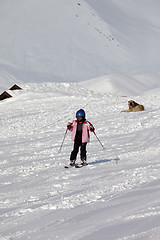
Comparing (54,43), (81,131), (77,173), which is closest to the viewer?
(77,173)

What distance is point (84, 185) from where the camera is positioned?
261 inches

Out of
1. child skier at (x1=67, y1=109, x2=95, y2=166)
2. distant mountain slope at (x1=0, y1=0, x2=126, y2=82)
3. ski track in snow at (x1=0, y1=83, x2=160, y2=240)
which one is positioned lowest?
ski track in snow at (x1=0, y1=83, x2=160, y2=240)

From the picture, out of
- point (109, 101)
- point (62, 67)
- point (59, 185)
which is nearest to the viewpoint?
point (59, 185)

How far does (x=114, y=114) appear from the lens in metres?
19.1

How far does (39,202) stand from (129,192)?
49.7 inches

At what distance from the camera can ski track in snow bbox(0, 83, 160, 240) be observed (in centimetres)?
435

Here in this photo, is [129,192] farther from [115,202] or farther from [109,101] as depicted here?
[109,101]

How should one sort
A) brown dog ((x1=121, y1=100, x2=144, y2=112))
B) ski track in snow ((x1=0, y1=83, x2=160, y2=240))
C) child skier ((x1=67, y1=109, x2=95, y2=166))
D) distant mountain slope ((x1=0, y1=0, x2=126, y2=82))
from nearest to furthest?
1. ski track in snow ((x1=0, y1=83, x2=160, y2=240))
2. child skier ((x1=67, y1=109, x2=95, y2=166))
3. brown dog ((x1=121, y1=100, x2=144, y2=112))
4. distant mountain slope ((x1=0, y1=0, x2=126, y2=82))

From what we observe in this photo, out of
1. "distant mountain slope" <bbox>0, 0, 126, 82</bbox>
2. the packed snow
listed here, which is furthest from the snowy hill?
the packed snow

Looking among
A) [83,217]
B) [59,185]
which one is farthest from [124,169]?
[83,217]

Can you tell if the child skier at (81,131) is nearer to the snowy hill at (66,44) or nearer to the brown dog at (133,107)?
the brown dog at (133,107)

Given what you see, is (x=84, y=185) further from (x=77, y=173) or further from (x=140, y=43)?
(x=140, y=43)

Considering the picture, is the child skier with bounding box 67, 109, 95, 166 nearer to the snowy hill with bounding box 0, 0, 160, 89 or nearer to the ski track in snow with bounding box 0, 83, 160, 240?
the ski track in snow with bounding box 0, 83, 160, 240

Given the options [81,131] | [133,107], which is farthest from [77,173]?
[133,107]
